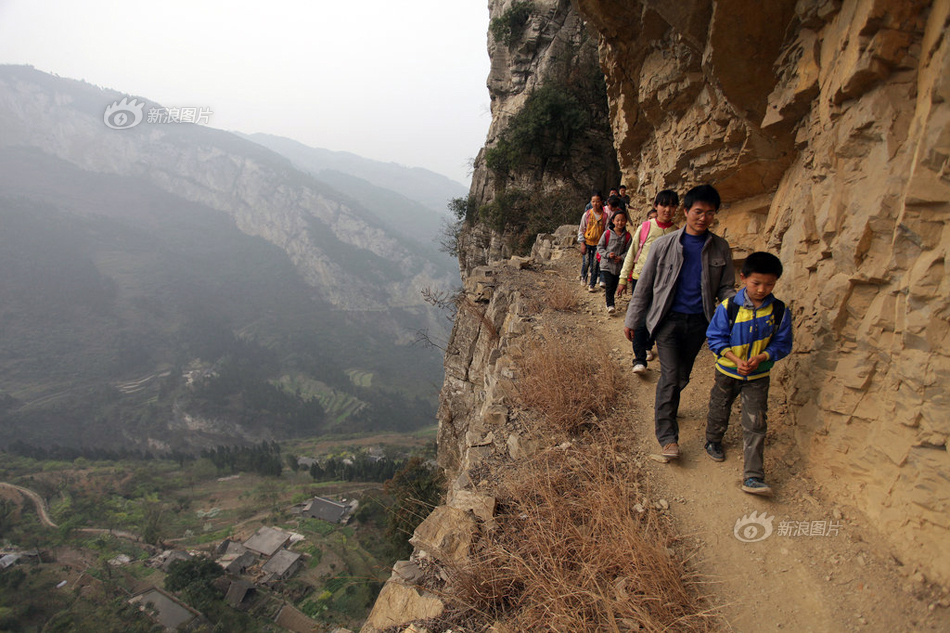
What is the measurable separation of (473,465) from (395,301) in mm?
118893

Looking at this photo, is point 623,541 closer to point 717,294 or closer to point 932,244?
point 717,294

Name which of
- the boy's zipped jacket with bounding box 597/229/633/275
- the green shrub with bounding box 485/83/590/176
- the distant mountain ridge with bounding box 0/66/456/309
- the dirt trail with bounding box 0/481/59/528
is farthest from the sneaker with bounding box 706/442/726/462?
the distant mountain ridge with bounding box 0/66/456/309

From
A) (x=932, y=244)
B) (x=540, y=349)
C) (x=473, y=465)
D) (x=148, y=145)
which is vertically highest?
(x=148, y=145)

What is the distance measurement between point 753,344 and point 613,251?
12.2 ft

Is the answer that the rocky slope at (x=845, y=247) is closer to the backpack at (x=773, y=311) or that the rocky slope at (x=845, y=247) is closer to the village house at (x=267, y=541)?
the backpack at (x=773, y=311)

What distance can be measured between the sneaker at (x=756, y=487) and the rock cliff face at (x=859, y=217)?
1.21ft

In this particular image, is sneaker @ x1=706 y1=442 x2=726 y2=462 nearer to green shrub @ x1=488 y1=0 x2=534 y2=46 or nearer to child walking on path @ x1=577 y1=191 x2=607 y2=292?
child walking on path @ x1=577 y1=191 x2=607 y2=292

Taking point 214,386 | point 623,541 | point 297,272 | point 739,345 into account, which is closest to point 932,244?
point 739,345

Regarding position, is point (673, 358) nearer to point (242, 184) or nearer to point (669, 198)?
point (669, 198)

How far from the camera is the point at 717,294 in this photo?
3160 mm

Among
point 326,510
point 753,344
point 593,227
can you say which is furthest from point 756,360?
point 326,510

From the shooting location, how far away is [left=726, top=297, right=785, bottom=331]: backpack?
2668mm

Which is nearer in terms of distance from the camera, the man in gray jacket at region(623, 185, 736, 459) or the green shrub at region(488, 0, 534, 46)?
the man in gray jacket at region(623, 185, 736, 459)

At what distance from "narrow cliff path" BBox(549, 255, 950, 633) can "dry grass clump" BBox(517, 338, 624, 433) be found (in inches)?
23.9
